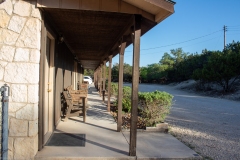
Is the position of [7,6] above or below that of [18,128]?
above

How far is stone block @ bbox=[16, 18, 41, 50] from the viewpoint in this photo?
396cm

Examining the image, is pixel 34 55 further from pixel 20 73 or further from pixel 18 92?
pixel 18 92

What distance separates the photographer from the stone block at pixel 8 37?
3889mm

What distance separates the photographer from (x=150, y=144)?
5.14m

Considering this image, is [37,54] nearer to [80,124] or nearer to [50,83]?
[50,83]

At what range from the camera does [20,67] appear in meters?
3.95

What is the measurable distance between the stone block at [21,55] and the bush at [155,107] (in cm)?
384

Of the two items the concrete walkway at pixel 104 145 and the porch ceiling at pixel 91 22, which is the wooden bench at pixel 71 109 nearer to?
the concrete walkway at pixel 104 145

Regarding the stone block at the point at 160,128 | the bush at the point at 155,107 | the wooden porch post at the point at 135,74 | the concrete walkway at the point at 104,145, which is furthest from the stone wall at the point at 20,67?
the bush at the point at 155,107

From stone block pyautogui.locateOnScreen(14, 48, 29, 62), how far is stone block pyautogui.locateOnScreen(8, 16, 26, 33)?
324mm

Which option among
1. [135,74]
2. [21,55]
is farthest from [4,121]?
[135,74]

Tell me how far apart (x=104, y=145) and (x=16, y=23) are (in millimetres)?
2843

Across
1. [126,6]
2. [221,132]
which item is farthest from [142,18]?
[221,132]

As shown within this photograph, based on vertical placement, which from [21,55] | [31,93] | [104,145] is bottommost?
[104,145]
